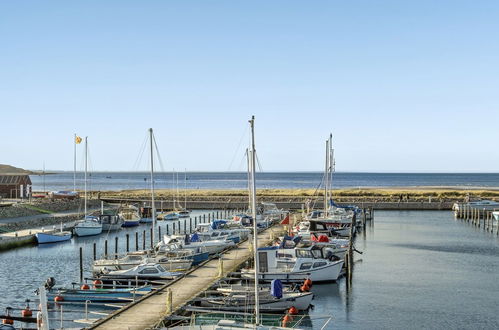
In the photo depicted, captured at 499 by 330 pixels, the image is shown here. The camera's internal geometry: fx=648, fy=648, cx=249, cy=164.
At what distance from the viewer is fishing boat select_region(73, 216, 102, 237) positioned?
7406 centimetres

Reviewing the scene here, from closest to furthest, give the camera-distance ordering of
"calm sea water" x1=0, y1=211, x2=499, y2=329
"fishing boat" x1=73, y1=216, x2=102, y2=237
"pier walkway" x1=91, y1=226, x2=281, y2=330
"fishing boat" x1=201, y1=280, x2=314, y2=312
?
"pier walkway" x1=91, y1=226, x2=281, y2=330, "fishing boat" x1=201, y1=280, x2=314, y2=312, "calm sea water" x1=0, y1=211, x2=499, y2=329, "fishing boat" x1=73, y1=216, x2=102, y2=237

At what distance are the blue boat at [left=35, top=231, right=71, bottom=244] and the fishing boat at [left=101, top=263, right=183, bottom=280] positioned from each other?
2592 centimetres

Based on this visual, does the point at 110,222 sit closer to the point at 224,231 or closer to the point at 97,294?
the point at 224,231

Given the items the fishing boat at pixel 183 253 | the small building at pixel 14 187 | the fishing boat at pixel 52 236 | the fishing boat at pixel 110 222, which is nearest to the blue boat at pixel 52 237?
the fishing boat at pixel 52 236

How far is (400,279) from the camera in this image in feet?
156

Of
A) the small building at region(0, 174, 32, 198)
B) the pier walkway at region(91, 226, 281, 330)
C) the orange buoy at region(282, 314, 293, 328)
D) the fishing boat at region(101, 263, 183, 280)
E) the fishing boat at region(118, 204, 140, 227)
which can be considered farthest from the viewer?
the small building at region(0, 174, 32, 198)

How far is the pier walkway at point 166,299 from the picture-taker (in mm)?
30322

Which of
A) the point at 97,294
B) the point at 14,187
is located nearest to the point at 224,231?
the point at 97,294

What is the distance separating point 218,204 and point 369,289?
71836 millimetres

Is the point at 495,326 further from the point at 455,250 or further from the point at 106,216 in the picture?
the point at 106,216

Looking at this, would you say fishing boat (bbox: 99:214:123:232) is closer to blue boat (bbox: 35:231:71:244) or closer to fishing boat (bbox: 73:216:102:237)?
fishing boat (bbox: 73:216:102:237)

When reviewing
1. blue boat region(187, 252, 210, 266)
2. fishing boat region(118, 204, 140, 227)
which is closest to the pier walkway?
blue boat region(187, 252, 210, 266)

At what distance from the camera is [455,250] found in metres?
61.8

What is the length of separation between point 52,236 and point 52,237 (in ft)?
0.38
